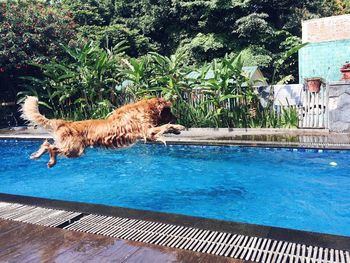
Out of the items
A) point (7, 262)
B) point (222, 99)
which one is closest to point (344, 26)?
point (222, 99)

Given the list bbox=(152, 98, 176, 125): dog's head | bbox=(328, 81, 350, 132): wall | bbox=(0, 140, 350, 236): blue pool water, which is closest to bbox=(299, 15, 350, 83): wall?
bbox=(328, 81, 350, 132): wall

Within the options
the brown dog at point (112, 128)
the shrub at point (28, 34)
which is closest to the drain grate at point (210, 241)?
the brown dog at point (112, 128)

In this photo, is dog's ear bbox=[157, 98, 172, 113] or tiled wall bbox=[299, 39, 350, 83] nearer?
dog's ear bbox=[157, 98, 172, 113]

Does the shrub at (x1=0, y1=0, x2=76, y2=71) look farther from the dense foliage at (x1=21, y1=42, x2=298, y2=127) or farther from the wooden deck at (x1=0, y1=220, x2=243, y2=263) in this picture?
the wooden deck at (x1=0, y1=220, x2=243, y2=263)

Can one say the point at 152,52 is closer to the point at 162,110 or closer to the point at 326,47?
the point at 162,110

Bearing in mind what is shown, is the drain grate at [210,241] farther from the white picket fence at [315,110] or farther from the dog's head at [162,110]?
the white picket fence at [315,110]

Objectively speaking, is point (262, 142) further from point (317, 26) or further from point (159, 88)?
point (317, 26)

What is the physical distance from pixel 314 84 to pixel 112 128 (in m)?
8.62

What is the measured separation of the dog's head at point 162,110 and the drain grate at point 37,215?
1.41m

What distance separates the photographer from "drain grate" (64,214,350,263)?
2646 millimetres

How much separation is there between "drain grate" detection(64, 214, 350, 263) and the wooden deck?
0.36 feet

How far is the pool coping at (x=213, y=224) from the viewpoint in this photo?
9.43 feet

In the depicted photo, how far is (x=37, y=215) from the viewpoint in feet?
12.4

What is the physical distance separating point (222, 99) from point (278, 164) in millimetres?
4164
